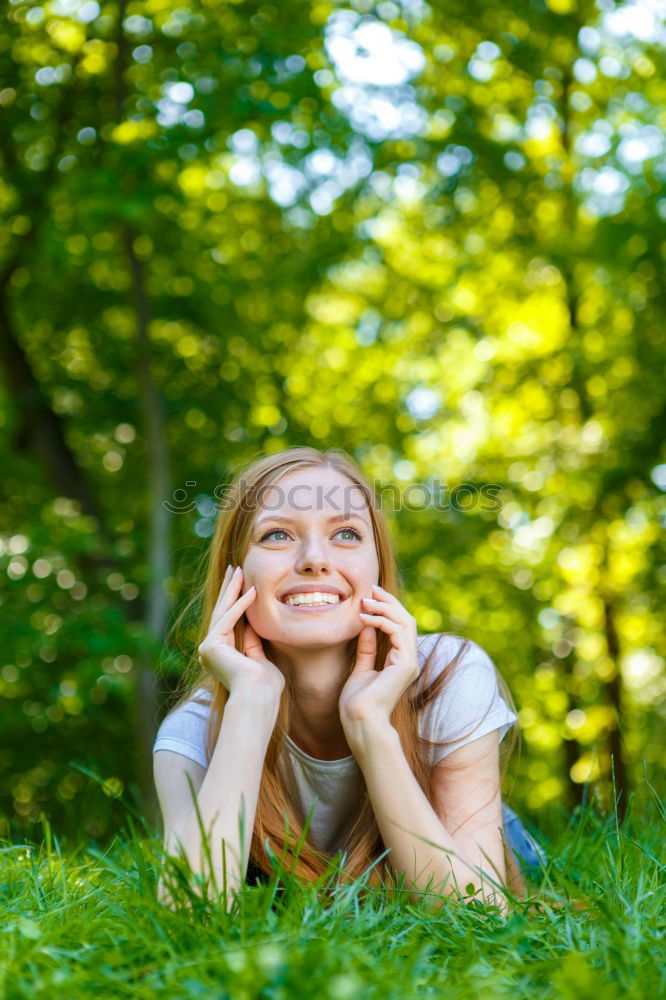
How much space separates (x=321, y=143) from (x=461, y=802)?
6.49 m

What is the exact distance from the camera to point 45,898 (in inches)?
94.8

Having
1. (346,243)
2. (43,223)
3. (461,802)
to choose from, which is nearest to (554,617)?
(346,243)

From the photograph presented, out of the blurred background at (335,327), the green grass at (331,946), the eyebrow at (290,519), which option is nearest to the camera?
the green grass at (331,946)

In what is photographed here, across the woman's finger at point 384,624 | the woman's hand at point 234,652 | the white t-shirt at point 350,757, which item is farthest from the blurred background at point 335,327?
the woman's finger at point 384,624

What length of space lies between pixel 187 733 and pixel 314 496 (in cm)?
80

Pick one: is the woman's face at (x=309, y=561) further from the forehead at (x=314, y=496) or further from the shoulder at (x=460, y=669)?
the shoulder at (x=460, y=669)

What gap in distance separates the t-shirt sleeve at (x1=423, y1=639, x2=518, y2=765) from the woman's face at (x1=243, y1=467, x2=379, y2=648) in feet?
1.16

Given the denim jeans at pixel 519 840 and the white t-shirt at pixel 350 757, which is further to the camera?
the denim jeans at pixel 519 840

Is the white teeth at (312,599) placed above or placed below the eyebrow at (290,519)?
below

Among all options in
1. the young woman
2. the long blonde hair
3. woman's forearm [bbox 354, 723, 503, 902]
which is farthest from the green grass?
the long blonde hair

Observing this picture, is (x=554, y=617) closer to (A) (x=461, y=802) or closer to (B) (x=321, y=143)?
(B) (x=321, y=143)

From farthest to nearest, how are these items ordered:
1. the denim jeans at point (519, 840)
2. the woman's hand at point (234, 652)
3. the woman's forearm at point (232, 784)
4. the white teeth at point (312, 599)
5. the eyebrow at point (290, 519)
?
the denim jeans at point (519, 840), the eyebrow at point (290, 519), the white teeth at point (312, 599), the woman's hand at point (234, 652), the woman's forearm at point (232, 784)

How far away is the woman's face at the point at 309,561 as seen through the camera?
278 cm

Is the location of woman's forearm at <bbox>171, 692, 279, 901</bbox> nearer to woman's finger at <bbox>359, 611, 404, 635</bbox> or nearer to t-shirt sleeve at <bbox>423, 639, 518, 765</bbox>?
woman's finger at <bbox>359, 611, 404, 635</bbox>
